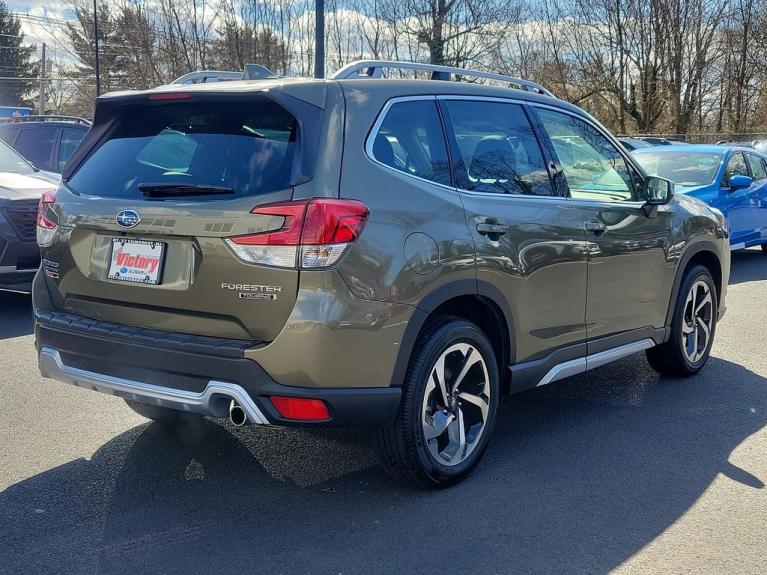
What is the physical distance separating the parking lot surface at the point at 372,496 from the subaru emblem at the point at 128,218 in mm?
1218

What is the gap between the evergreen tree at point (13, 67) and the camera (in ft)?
231

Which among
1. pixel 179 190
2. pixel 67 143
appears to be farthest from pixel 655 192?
pixel 67 143

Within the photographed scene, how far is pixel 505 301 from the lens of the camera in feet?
13.7

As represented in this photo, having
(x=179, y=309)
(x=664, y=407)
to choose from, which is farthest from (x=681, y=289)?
(x=179, y=309)

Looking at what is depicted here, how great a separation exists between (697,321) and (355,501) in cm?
329

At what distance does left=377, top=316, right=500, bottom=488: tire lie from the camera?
12.3 feet

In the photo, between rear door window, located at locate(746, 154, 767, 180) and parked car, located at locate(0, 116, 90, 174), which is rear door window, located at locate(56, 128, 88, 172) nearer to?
parked car, located at locate(0, 116, 90, 174)

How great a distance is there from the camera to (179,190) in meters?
3.62

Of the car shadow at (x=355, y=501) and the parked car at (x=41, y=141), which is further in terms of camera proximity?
the parked car at (x=41, y=141)

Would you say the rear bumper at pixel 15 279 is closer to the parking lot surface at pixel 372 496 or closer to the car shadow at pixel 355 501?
the parking lot surface at pixel 372 496

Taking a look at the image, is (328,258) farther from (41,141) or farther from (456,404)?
(41,141)

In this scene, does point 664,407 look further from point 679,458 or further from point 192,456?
point 192,456

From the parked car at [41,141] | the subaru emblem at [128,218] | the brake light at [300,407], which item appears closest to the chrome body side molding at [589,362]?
the brake light at [300,407]

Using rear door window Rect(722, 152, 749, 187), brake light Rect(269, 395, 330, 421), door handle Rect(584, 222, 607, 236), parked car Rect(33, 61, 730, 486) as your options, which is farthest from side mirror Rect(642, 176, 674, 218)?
rear door window Rect(722, 152, 749, 187)
